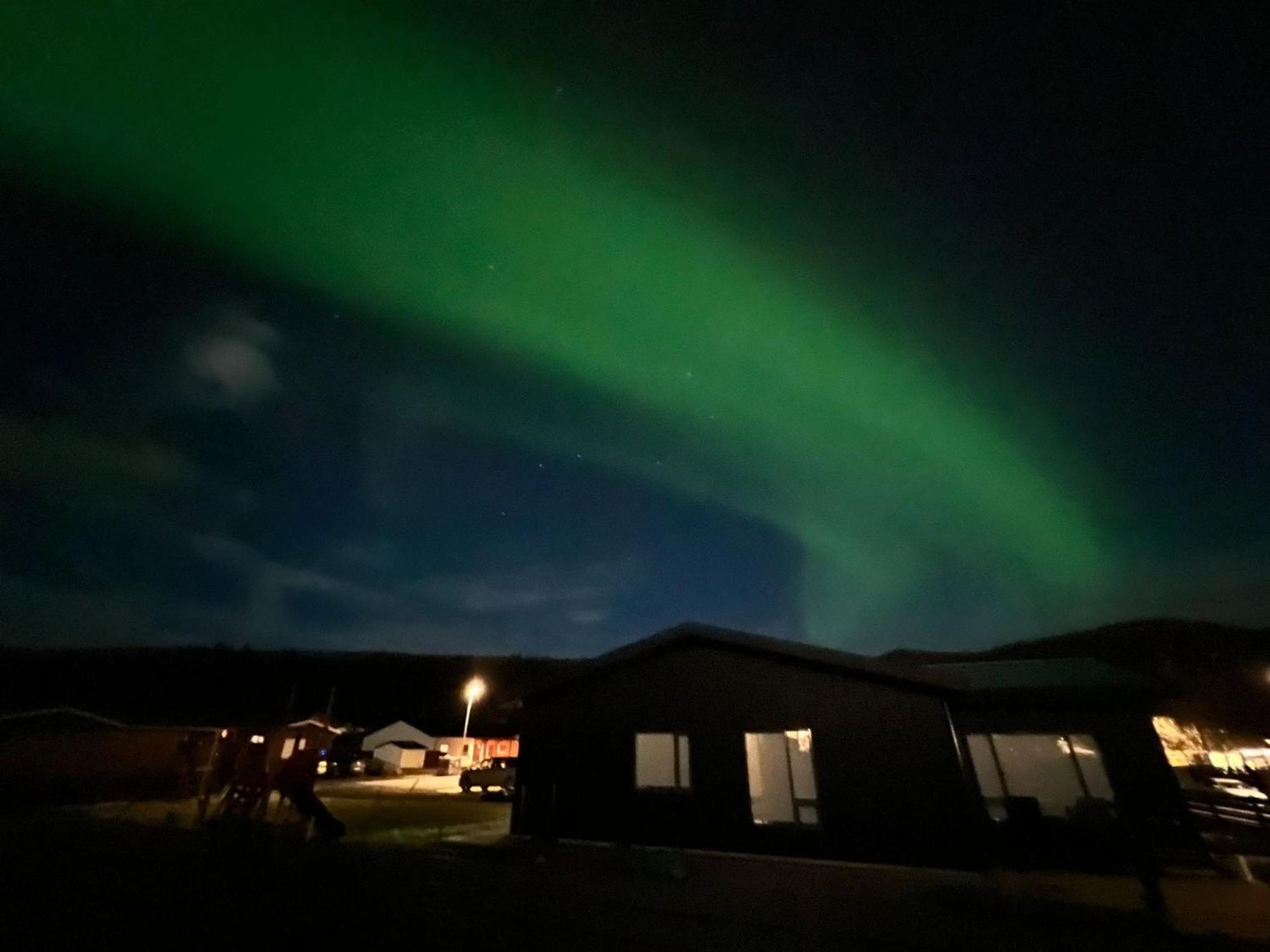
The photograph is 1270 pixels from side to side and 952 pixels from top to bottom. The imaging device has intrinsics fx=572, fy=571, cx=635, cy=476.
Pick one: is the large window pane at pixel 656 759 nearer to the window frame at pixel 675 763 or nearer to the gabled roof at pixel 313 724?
the window frame at pixel 675 763

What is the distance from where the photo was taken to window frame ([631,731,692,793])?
13.0 metres

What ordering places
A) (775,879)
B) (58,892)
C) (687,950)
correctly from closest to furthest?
(687,950) < (58,892) < (775,879)

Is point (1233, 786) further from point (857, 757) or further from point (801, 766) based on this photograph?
point (857, 757)

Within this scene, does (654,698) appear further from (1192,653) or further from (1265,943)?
(1192,653)

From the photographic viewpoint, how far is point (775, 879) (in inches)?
380

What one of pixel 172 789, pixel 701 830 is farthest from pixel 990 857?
pixel 172 789

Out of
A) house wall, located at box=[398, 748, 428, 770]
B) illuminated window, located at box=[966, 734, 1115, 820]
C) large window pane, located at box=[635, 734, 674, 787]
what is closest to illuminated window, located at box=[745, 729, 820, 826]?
large window pane, located at box=[635, 734, 674, 787]

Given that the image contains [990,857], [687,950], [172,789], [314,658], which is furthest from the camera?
[314,658]

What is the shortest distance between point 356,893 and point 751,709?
8084 millimetres

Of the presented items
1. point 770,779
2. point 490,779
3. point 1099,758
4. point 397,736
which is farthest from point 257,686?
point 1099,758

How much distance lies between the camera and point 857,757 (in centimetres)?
1142

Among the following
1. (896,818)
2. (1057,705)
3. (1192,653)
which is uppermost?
(1192,653)

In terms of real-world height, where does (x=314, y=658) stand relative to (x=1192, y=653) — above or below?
above

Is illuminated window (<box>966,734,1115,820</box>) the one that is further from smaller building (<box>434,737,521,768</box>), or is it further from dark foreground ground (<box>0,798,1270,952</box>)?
smaller building (<box>434,737,521,768</box>)
